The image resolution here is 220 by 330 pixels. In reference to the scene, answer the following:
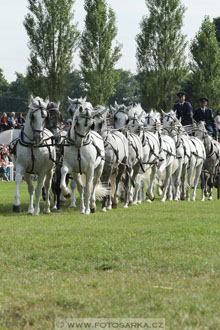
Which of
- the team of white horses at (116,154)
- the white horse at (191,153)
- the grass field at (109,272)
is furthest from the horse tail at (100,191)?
the white horse at (191,153)

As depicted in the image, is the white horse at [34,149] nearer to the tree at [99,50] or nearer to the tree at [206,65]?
the tree at [99,50]

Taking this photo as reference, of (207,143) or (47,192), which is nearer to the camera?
(47,192)

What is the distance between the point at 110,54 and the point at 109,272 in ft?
143

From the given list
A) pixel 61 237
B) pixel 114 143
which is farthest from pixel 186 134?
pixel 61 237

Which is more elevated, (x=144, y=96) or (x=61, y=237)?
(x=144, y=96)

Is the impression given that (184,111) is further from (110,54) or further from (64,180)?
(110,54)

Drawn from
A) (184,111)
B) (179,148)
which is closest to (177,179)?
(179,148)

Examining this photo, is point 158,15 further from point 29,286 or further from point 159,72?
point 29,286

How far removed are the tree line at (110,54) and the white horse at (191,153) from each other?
1069 inches

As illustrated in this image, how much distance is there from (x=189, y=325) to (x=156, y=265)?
2393 millimetres

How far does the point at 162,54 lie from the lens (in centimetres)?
5294

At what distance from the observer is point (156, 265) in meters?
7.45

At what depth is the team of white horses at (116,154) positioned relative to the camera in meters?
13.7

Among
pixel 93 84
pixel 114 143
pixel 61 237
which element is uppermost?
pixel 93 84
